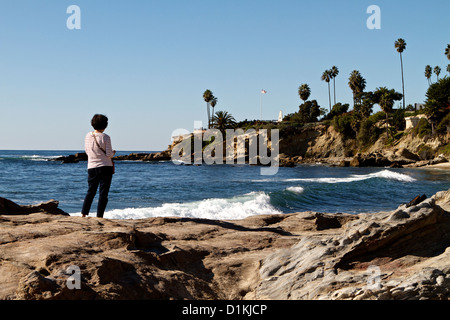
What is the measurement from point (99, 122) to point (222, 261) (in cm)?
328

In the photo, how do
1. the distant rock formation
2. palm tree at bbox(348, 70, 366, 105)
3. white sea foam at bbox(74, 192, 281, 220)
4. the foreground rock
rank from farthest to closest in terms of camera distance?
palm tree at bbox(348, 70, 366, 105)
white sea foam at bbox(74, 192, 281, 220)
the distant rock formation
the foreground rock

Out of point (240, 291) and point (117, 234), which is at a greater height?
point (117, 234)

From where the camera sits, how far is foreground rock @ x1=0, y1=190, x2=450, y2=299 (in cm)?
453

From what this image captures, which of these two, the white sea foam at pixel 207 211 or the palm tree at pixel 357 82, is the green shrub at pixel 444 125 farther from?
the white sea foam at pixel 207 211

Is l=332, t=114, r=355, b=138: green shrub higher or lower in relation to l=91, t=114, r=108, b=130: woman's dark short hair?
higher

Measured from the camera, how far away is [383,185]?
31484mm

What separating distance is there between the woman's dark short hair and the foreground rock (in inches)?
64.5

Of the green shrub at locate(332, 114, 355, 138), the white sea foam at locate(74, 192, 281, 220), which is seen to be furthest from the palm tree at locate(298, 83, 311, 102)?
the white sea foam at locate(74, 192, 281, 220)

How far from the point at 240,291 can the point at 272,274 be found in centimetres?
49

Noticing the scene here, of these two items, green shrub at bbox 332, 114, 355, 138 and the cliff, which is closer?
the cliff

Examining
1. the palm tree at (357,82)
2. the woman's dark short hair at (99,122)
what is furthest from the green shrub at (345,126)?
the woman's dark short hair at (99,122)

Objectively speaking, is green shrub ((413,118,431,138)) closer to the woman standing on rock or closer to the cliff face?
the cliff face
